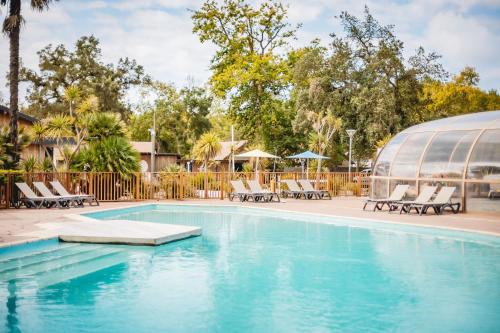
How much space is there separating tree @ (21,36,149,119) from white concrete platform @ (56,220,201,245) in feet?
113

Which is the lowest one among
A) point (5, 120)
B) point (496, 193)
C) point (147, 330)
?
point (147, 330)

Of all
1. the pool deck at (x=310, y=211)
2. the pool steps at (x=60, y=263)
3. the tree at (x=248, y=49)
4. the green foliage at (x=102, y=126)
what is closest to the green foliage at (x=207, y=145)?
the green foliage at (x=102, y=126)

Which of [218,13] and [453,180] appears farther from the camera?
[218,13]

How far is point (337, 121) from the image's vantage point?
91.8ft

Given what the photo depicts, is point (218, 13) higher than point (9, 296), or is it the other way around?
point (218, 13)

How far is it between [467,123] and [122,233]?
11515 mm

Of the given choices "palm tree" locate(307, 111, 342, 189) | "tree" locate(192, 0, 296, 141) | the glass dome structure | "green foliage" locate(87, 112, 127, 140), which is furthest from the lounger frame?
"tree" locate(192, 0, 296, 141)

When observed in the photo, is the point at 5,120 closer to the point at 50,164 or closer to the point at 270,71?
the point at 50,164

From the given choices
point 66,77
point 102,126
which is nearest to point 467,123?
point 102,126

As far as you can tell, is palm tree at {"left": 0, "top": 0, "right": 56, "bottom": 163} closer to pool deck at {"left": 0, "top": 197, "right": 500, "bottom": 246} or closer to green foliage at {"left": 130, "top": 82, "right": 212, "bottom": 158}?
pool deck at {"left": 0, "top": 197, "right": 500, "bottom": 246}

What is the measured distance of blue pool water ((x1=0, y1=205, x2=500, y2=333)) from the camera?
231 inches

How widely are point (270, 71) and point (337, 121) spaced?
27.0 feet

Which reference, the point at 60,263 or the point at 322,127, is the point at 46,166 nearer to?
the point at 60,263

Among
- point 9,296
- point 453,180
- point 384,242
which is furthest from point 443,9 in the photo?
point 9,296
